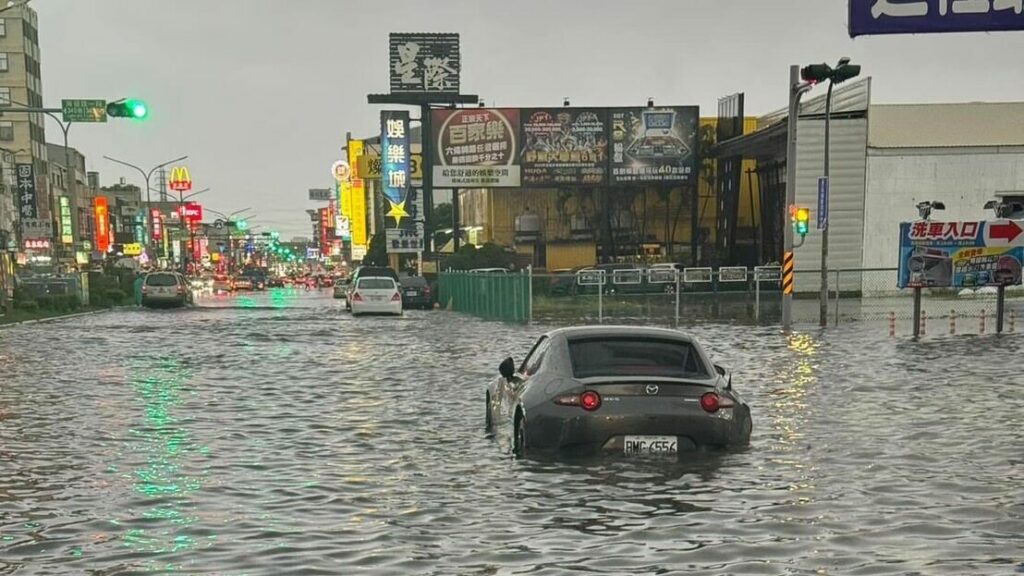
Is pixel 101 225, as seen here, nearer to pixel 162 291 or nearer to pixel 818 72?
pixel 162 291

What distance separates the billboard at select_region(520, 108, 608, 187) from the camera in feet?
192

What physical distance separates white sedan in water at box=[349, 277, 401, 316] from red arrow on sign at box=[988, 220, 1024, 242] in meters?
20.9

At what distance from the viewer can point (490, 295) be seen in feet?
124

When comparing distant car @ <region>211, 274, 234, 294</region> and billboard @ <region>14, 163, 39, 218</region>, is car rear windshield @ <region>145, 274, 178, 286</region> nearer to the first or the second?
billboard @ <region>14, 163, 39, 218</region>

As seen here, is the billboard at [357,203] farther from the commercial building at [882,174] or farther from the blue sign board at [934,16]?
the blue sign board at [934,16]

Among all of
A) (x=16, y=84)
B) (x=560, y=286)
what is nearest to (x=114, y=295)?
(x=560, y=286)

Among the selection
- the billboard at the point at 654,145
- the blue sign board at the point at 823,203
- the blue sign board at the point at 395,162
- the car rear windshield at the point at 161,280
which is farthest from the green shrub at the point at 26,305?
the billboard at the point at 654,145

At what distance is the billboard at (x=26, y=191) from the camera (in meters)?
73.7

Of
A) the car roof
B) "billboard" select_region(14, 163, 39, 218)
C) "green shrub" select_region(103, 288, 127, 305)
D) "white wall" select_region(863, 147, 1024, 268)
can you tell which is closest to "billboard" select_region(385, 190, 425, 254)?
"green shrub" select_region(103, 288, 127, 305)

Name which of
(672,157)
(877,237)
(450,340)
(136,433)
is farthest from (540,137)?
(136,433)

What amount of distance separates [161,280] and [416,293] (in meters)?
12.0

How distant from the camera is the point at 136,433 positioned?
1166cm

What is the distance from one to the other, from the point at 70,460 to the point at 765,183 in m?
51.1

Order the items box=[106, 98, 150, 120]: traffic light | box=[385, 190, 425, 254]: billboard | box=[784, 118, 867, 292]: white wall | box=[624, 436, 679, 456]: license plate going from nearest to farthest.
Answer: box=[624, 436, 679, 456]: license plate, box=[106, 98, 150, 120]: traffic light, box=[784, 118, 867, 292]: white wall, box=[385, 190, 425, 254]: billboard
